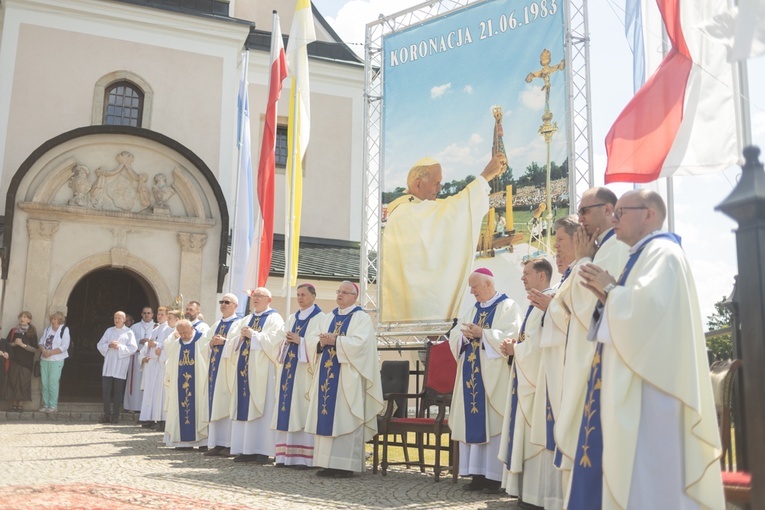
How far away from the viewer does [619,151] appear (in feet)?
19.9

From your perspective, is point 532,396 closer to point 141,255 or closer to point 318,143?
point 141,255

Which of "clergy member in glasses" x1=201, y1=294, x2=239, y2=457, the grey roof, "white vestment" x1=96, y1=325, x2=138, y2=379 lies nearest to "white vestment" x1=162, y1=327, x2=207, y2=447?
"clergy member in glasses" x1=201, y1=294, x2=239, y2=457

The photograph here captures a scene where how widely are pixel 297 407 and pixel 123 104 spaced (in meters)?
12.6

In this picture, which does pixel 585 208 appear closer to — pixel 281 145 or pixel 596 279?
pixel 596 279

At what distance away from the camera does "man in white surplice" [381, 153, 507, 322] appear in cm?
1062

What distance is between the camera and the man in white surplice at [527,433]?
609 centimetres

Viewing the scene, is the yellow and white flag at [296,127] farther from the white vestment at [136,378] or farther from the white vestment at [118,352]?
the white vestment at [136,378]

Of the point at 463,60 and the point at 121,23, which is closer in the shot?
the point at 463,60

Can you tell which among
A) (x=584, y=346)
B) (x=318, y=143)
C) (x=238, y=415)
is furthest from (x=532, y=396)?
(x=318, y=143)

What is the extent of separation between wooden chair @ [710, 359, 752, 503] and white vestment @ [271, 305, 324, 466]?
502cm

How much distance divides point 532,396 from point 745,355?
324 cm

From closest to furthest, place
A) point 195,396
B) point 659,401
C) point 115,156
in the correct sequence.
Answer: point 659,401 → point 195,396 → point 115,156

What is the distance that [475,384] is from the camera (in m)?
7.59

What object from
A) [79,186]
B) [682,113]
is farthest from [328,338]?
[79,186]
